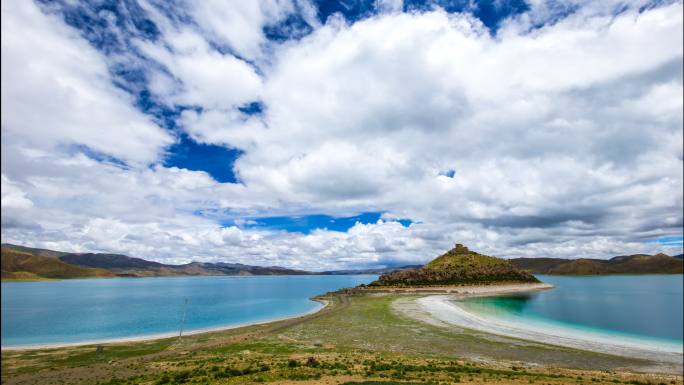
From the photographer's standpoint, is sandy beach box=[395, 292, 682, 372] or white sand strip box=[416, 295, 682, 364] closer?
sandy beach box=[395, 292, 682, 372]

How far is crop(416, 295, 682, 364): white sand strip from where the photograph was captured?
5190cm

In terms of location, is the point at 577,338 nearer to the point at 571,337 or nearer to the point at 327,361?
the point at 571,337

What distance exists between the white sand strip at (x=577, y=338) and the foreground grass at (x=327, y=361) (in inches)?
217

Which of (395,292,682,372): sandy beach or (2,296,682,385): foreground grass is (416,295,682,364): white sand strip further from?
(2,296,682,385): foreground grass

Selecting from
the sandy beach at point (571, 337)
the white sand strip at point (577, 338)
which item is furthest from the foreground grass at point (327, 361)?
the white sand strip at point (577, 338)

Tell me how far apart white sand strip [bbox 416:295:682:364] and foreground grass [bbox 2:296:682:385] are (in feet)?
18.0

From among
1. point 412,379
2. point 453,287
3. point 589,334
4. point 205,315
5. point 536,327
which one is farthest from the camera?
point 453,287

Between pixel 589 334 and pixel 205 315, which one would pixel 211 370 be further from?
pixel 205 315

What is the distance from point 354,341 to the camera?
60.0 m

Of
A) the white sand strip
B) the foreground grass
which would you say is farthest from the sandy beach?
the foreground grass

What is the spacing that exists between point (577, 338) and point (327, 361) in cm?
4628

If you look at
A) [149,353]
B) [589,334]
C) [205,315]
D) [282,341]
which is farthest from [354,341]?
[205,315]

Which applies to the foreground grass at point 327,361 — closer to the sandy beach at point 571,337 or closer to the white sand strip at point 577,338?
the sandy beach at point 571,337

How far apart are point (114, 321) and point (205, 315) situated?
2371 cm
